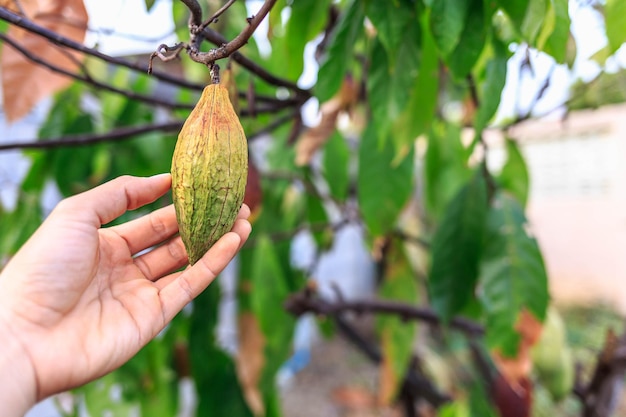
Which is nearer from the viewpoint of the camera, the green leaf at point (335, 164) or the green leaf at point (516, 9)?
the green leaf at point (516, 9)

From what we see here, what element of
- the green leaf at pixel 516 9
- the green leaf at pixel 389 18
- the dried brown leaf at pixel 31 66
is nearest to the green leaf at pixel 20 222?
the dried brown leaf at pixel 31 66

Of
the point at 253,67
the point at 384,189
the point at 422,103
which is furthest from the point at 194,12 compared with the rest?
the point at 384,189

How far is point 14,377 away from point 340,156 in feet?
3.00

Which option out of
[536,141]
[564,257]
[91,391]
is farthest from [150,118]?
[564,257]

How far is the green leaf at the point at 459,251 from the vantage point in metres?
0.87

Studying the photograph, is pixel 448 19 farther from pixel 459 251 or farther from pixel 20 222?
pixel 20 222

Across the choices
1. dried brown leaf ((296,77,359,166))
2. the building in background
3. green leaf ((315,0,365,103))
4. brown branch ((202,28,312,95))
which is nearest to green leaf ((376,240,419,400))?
dried brown leaf ((296,77,359,166))

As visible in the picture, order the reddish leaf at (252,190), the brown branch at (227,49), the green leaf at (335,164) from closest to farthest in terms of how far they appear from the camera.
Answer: the brown branch at (227,49) → the reddish leaf at (252,190) → the green leaf at (335,164)

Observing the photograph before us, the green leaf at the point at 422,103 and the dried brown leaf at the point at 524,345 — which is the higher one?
the green leaf at the point at 422,103

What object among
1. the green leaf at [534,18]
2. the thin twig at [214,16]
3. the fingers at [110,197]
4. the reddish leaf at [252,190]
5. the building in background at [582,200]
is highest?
the thin twig at [214,16]

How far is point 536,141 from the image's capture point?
194 inches

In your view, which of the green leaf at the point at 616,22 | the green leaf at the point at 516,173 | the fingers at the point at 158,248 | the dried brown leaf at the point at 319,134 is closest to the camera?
the green leaf at the point at 616,22

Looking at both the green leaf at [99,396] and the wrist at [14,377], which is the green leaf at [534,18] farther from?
the green leaf at [99,396]

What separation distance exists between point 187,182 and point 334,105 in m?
0.59
